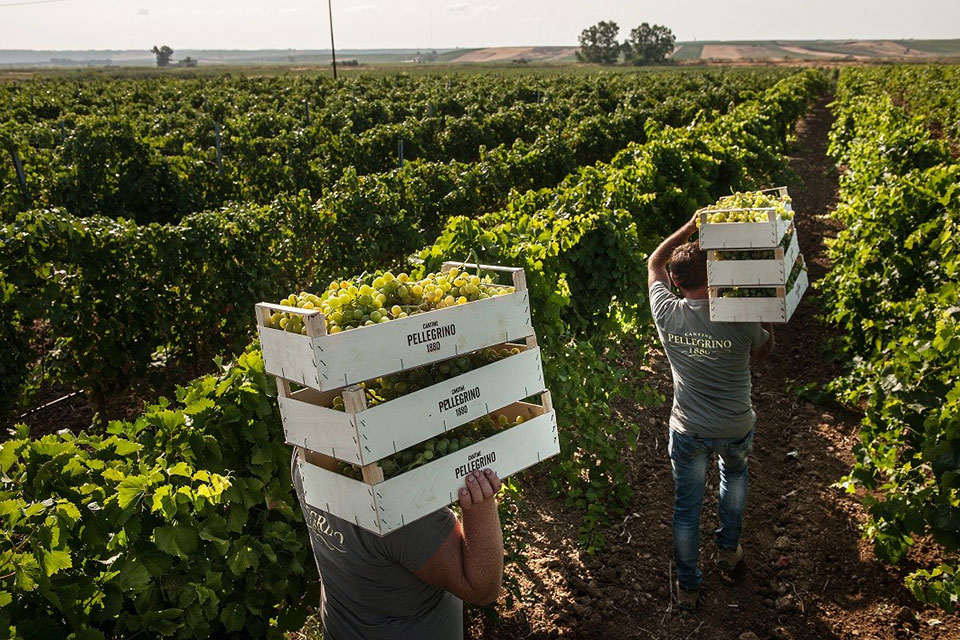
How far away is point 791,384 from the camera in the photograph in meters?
7.49

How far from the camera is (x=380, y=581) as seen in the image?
228 centimetres

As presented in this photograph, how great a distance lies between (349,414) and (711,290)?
2.64 metres

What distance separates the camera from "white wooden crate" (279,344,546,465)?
2.09 meters

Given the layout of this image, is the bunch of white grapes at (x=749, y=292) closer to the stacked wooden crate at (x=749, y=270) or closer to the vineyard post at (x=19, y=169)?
the stacked wooden crate at (x=749, y=270)

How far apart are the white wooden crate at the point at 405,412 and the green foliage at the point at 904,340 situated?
247cm

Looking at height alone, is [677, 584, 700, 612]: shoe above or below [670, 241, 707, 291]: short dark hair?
below

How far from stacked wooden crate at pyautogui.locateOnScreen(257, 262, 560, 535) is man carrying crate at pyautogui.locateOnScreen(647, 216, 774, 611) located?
1.93m

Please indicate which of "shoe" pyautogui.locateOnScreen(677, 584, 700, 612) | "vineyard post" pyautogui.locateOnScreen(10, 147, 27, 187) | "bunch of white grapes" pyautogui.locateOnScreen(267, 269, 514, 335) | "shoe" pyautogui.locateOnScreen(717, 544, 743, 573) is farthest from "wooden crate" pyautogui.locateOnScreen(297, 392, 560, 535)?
"vineyard post" pyautogui.locateOnScreen(10, 147, 27, 187)

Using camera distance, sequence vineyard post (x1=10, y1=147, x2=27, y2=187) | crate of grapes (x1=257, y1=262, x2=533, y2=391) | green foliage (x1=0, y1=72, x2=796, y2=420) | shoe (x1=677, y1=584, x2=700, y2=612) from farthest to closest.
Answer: vineyard post (x1=10, y1=147, x2=27, y2=187), green foliage (x1=0, y1=72, x2=796, y2=420), shoe (x1=677, y1=584, x2=700, y2=612), crate of grapes (x1=257, y1=262, x2=533, y2=391)

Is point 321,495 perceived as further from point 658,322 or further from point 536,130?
point 536,130

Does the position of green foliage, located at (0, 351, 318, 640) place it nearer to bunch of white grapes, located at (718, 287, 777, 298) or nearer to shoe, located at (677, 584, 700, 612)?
shoe, located at (677, 584, 700, 612)

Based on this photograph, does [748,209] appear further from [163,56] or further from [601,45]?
[163,56]

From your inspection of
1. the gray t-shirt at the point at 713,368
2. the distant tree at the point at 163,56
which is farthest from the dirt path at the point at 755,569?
the distant tree at the point at 163,56

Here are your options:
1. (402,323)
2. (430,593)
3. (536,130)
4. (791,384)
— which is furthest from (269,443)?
(536,130)
